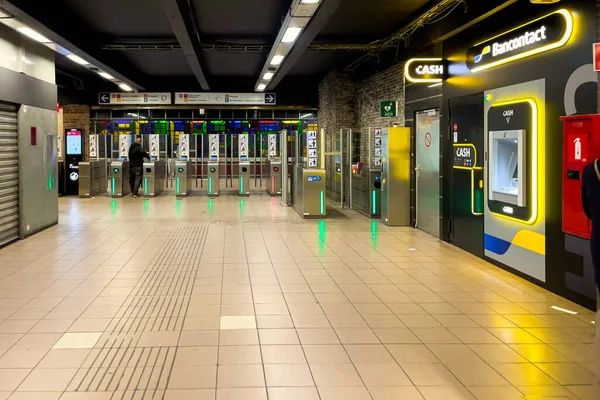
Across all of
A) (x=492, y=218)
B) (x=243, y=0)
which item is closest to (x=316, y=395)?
(x=492, y=218)

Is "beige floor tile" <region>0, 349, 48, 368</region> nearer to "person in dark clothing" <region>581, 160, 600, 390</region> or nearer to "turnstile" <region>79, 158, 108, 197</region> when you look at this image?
"person in dark clothing" <region>581, 160, 600, 390</region>

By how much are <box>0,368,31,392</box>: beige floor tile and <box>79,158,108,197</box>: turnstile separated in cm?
1305

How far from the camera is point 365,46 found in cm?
1135

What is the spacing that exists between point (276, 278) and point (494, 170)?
2924 mm

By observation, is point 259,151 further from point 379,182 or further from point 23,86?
point 23,86

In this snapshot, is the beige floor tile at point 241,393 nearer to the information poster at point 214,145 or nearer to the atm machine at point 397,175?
the atm machine at point 397,175

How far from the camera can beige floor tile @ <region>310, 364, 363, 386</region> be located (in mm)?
3387

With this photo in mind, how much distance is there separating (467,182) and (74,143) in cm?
1266

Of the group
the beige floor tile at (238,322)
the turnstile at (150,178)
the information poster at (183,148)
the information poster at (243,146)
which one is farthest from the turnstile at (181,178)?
the beige floor tile at (238,322)

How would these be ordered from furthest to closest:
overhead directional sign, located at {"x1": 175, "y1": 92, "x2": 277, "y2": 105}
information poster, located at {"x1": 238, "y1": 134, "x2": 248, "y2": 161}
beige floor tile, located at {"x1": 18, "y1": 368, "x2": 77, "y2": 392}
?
information poster, located at {"x1": 238, "y1": 134, "x2": 248, "y2": 161}, overhead directional sign, located at {"x1": 175, "y1": 92, "x2": 277, "y2": 105}, beige floor tile, located at {"x1": 18, "y1": 368, "x2": 77, "y2": 392}

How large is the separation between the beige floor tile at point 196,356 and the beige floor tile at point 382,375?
38.7 inches

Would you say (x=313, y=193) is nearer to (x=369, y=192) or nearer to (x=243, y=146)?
(x=369, y=192)

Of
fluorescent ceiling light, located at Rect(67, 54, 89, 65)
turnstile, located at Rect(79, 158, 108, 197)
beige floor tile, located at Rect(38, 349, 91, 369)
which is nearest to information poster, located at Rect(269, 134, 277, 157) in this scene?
turnstile, located at Rect(79, 158, 108, 197)

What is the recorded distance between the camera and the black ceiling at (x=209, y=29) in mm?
8773
